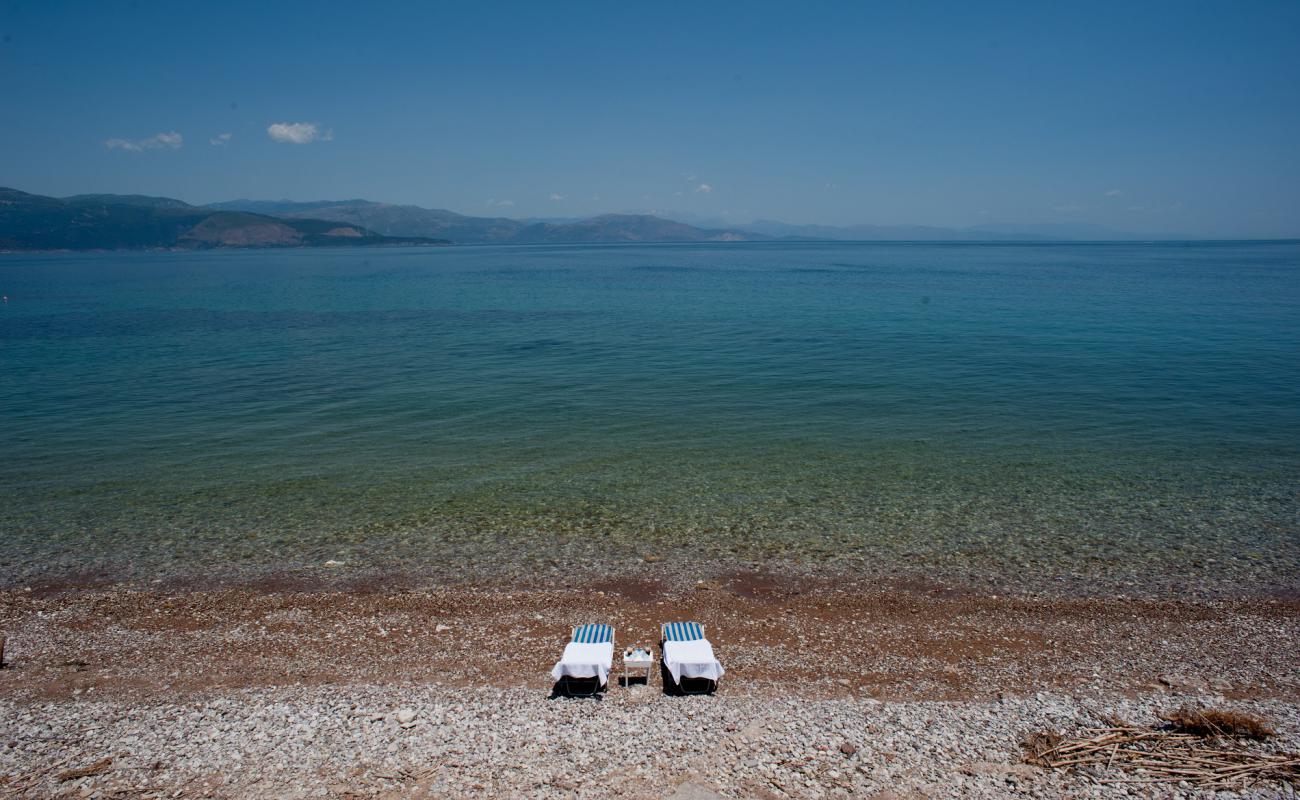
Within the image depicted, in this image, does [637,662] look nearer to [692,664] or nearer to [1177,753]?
[692,664]

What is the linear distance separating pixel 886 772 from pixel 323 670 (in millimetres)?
8194

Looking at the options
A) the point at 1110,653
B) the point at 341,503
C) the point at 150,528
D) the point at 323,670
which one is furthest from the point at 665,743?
the point at 150,528

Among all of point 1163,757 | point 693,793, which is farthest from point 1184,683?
point 693,793

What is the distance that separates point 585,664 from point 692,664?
1.51 meters

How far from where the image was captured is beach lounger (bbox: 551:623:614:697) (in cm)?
1025

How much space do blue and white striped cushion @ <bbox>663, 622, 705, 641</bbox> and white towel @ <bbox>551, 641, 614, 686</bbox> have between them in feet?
3.51

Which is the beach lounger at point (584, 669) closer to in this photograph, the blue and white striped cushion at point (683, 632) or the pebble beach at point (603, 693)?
the pebble beach at point (603, 693)

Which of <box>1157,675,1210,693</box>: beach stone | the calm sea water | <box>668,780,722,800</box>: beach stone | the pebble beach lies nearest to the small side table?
the pebble beach

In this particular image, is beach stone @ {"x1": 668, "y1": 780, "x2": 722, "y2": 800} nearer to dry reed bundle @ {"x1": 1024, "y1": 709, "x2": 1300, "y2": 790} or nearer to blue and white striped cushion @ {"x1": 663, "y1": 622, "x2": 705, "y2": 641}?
blue and white striped cushion @ {"x1": 663, "y1": 622, "x2": 705, "y2": 641}

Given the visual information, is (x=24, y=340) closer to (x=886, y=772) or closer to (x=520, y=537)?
(x=520, y=537)

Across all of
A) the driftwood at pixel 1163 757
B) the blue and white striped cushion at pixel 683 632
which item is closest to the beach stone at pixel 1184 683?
the driftwood at pixel 1163 757

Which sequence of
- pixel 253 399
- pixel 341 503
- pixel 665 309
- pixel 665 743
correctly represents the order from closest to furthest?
pixel 665 743
pixel 341 503
pixel 253 399
pixel 665 309

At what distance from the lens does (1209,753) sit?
8.88 meters

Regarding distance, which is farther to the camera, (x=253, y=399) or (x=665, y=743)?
(x=253, y=399)
